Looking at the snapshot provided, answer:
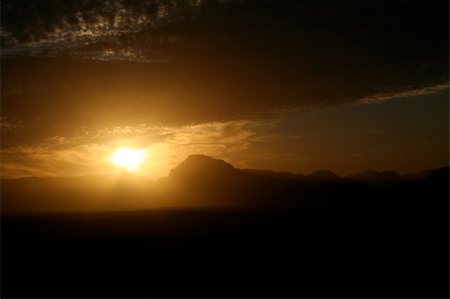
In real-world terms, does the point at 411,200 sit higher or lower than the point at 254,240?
higher

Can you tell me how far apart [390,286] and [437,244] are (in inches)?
462

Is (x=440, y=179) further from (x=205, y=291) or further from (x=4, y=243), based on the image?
(x=4, y=243)

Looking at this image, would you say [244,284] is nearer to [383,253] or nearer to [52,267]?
[383,253]

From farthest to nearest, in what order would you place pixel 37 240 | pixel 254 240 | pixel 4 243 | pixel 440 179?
1. pixel 440 179
2. pixel 37 240
3. pixel 4 243
4. pixel 254 240

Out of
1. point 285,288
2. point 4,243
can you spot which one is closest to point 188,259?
point 285,288

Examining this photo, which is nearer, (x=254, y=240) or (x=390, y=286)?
(x=390, y=286)

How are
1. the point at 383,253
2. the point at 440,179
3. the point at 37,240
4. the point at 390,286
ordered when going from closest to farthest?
the point at 390,286 → the point at 383,253 → the point at 37,240 → the point at 440,179

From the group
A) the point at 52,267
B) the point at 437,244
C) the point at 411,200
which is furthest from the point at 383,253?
the point at 411,200

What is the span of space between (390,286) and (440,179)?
125 ft

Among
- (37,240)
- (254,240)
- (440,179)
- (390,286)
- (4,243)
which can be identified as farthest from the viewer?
(440,179)

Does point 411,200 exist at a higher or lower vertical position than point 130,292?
higher

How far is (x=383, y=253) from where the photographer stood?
30.1 meters

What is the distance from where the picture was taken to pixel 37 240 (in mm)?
45531

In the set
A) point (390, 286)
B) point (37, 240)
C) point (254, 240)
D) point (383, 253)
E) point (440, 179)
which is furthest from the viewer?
point (440, 179)
